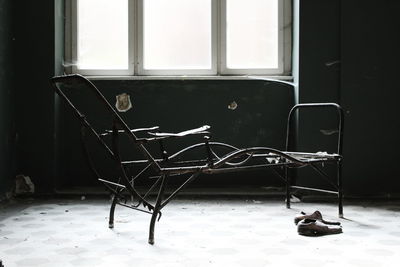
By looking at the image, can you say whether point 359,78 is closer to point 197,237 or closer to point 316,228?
point 316,228

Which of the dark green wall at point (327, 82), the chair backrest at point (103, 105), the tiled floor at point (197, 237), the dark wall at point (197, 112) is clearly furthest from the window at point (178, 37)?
the chair backrest at point (103, 105)

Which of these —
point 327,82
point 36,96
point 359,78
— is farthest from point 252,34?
point 36,96

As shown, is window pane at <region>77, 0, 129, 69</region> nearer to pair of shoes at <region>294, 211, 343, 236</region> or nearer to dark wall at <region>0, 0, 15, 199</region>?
dark wall at <region>0, 0, 15, 199</region>

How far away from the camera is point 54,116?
15.2ft

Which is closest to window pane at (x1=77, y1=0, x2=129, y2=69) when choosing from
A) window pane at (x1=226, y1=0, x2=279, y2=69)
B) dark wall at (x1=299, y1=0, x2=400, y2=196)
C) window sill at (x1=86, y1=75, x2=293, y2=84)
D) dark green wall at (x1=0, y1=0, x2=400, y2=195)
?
window sill at (x1=86, y1=75, x2=293, y2=84)

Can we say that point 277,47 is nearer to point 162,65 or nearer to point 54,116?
point 162,65

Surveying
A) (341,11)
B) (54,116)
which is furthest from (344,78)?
(54,116)

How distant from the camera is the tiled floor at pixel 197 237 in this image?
261cm

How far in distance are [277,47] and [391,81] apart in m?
1.10

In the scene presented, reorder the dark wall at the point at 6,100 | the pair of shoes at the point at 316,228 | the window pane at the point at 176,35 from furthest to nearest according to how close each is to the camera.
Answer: the window pane at the point at 176,35, the dark wall at the point at 6,100, the pair of shoes at the point at 316,228

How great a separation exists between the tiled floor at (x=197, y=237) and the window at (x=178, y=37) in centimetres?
145

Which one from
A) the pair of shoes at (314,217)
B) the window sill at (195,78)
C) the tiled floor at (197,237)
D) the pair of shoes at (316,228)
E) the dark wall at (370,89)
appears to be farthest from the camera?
the window sill at (195,78)

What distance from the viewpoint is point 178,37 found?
5016mm

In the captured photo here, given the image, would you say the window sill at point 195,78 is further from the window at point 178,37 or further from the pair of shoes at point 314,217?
the pair of shoes at point 314,217
